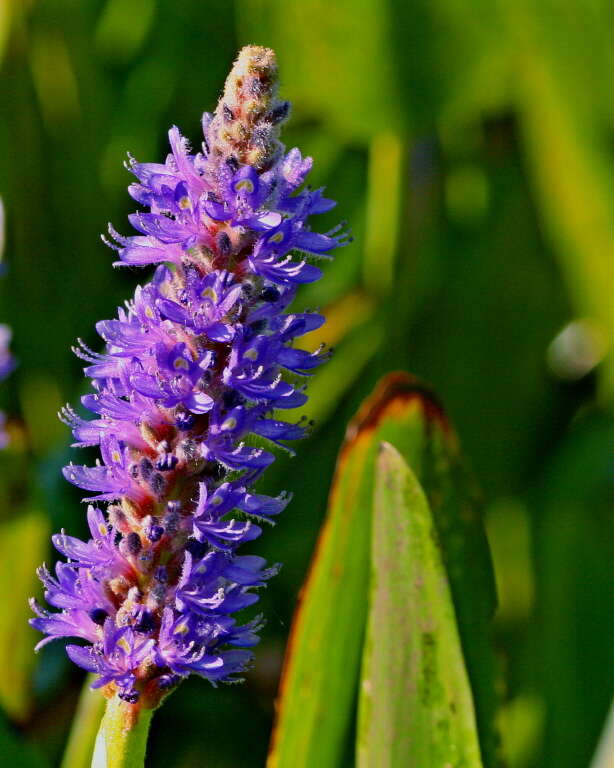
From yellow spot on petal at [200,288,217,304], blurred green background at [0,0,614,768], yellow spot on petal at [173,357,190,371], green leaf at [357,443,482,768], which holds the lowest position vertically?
green leaf at [357,443,482,768]

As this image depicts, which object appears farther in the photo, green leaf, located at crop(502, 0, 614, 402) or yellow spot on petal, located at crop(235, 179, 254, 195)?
green leaf, located at crop(502, 0, 614, 402)

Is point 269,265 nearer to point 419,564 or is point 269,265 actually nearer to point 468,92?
point 419,564

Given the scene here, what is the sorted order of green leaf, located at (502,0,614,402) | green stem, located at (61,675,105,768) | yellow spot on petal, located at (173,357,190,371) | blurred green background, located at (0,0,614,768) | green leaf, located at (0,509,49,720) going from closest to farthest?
yellow spot on petal, located at (173,357,190,371), green stem, located at (61,675,105,768), green leaf, located at (0,509,49,720), blurred green background, located at (0,0,614,768), green leaf, located at (502,0,614,402)

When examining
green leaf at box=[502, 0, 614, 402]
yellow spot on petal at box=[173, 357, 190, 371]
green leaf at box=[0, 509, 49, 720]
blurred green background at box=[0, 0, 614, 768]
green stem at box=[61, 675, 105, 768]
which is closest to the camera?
yellow spot on petal at box=[173, 357, 190, 371]

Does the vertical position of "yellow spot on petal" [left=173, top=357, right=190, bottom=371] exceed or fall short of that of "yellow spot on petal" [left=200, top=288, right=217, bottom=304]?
it falls short

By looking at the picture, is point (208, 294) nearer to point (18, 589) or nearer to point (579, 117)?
point (18, 589)

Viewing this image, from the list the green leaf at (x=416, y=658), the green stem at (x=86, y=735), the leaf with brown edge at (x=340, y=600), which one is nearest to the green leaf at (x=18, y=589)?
the green stem at (x=86, y=735)

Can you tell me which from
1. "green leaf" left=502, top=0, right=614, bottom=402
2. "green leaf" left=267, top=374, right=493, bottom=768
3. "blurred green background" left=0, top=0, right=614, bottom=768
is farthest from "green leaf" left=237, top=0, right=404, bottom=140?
"green leaf" left=267, top=374, right=493, bottom=768

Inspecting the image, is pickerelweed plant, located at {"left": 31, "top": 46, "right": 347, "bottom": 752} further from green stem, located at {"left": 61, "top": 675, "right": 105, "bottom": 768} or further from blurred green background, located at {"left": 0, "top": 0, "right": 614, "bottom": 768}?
blurred green background, located at {"left": 0, "top": 0, "right": 614, "bottom": 768}
